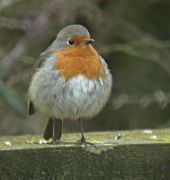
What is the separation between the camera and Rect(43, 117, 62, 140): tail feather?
5.08 m

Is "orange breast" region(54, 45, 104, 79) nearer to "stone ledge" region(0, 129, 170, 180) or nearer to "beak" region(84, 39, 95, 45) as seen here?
"beak" region(84, 39, 95, 45)

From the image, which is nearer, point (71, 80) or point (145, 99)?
point (71, 80)

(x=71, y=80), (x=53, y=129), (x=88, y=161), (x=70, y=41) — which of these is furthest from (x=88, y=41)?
(x=88, y=161)

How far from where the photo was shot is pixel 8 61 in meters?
6.72

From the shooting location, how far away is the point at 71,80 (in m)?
4.91

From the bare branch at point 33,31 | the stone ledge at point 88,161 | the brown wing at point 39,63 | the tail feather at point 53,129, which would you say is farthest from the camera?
the bare branch at point 33,31

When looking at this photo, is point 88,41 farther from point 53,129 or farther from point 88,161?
point 88,161

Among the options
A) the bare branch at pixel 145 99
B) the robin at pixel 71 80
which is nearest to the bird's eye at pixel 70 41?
the robin at pixel 71 80

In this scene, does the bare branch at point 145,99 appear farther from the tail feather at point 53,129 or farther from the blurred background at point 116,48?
the tail feather at point 53,129

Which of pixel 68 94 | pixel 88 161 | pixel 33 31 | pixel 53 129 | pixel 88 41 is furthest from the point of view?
pixel 33 31

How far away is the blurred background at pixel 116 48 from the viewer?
7.05m

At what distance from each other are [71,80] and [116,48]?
6.74 feet

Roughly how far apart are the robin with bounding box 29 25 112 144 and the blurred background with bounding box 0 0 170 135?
1795mm

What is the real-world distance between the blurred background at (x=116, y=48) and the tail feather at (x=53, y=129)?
60.5 inches
